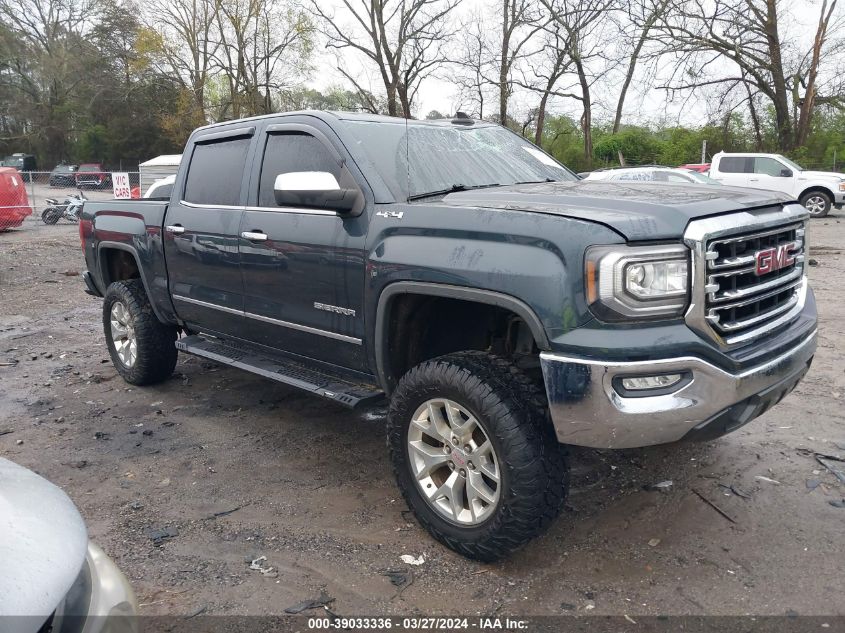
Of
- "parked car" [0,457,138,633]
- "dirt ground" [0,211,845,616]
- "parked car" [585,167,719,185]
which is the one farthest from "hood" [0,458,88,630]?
"parked car" [585,167,719,185]

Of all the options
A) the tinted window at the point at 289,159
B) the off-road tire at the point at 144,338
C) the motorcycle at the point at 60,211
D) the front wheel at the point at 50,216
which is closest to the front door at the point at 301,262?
the tinted window at the point at 289,159

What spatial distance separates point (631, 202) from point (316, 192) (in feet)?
4.79

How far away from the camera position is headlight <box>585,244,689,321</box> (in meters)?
2.58

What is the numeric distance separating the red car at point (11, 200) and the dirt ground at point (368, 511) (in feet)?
44.4

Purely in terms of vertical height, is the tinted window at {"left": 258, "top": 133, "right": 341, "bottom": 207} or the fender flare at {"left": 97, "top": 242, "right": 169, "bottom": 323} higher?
the tinted window at {"left": 258, "top": 133, "right": 341, "bottom": 207}

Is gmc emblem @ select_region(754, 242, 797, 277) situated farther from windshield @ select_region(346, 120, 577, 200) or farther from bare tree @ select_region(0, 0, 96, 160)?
bare tree @ select_region(0, 0, 96, 160)

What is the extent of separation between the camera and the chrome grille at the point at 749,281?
270 centimetres

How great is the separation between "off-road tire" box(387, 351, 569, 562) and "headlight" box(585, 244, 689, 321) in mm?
521

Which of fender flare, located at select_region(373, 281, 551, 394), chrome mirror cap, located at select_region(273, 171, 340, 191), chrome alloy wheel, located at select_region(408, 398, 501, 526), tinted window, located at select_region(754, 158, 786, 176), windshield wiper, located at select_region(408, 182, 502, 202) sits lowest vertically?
chrome alloy wheel, located at select_region(408, 398, 501, 526)

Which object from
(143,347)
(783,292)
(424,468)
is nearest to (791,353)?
(783,292)

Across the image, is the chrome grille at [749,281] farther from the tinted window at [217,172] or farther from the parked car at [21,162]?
the parked car at [21,162]

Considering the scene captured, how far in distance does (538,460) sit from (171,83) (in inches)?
1830

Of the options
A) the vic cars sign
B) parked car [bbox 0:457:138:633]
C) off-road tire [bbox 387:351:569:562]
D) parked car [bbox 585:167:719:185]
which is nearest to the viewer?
parked car [bbox 0:457:138:633]

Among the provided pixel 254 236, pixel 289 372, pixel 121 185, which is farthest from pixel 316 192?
pixel 121 185
